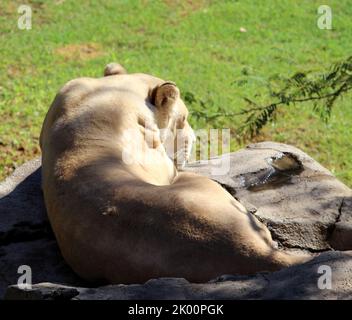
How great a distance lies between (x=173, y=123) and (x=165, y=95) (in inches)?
12.2

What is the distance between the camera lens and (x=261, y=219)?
4.59 meters

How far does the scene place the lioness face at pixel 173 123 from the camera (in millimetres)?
4523

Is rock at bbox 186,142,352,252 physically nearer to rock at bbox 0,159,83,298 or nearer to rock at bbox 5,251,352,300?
rock at bbox 0,159,83,298

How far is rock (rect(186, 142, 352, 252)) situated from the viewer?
4445mm

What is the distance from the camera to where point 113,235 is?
11.1 feet

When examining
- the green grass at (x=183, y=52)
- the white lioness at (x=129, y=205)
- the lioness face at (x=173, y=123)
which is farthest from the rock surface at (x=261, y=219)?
the green grass at (x=183, y=52)

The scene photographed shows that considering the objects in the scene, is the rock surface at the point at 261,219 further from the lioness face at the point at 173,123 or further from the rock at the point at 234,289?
the lioness face at the point at 173,123

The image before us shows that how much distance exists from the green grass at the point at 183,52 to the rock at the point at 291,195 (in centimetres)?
245

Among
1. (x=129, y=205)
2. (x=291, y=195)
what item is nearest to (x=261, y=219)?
(x=291, y=195)

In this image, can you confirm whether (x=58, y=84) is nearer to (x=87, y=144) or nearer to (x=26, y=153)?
(x=26, y=153)

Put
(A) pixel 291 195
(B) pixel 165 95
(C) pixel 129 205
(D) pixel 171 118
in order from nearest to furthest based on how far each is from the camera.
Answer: (C) pixel 129 205, (B) pixel 165 95, (D) pixel 171 118, (A) pixel 291 195

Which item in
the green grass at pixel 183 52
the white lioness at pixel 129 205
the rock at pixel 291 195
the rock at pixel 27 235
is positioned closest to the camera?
Result: the white lioness at pixel 129 205

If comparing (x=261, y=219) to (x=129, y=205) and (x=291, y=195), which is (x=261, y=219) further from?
(x=129, y=205)

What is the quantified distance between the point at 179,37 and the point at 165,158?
7023 millimetres
